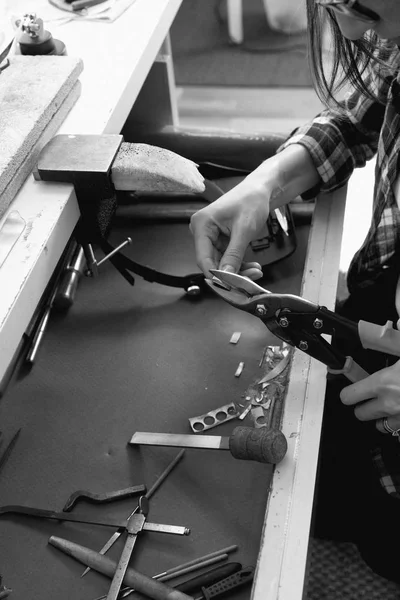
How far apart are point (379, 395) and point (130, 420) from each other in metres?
0.31

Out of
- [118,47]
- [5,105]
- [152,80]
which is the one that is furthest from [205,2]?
[5,105]

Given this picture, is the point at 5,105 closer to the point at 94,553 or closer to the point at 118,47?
the point at 118,47

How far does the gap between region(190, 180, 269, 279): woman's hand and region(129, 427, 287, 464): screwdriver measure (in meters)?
0.21

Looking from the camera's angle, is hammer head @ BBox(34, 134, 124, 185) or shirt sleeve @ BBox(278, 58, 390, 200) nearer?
hammer head @ BBox(34, 134, 124, 185)

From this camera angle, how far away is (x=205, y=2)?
9.18 ft

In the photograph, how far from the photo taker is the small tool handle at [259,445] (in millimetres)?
658

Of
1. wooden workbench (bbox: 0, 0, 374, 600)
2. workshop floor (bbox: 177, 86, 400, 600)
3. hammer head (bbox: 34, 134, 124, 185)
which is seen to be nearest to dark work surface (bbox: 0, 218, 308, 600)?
wooden workbench (bbox: 0, 0, 374, 600)

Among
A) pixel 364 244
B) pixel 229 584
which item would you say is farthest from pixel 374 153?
pixel 229 584

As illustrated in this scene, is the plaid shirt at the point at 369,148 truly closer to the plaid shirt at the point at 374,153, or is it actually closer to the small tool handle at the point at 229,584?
the plaid shirt at the point at 374,153

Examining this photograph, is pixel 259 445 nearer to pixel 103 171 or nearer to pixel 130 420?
pixel 130 420

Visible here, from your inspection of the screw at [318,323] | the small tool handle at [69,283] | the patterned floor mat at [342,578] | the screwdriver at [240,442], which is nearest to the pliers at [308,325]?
the screw at [318,323]

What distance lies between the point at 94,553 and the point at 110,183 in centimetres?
41

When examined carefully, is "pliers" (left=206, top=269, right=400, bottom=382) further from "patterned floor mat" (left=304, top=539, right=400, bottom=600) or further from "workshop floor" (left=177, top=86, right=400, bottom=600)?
"patterned floor mat" (left=304, top=539, right=400, bottom=600)

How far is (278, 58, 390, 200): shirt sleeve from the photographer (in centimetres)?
91
